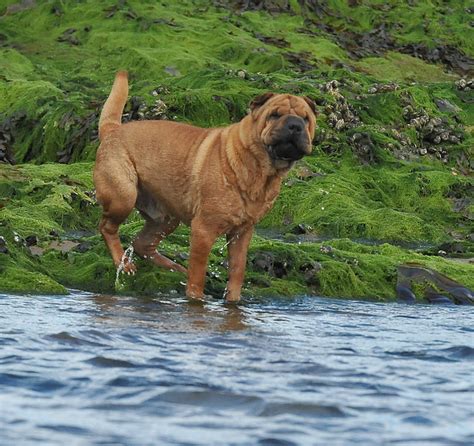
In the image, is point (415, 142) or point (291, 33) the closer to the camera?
point (415, 142)

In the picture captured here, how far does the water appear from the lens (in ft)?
18.7

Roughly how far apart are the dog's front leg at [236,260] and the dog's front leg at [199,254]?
0.92ft

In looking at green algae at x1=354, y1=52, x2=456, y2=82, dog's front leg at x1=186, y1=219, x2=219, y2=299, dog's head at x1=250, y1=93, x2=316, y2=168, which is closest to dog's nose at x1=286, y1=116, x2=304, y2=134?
dog's head at x1=250, y1=93, x2=316, y2=168

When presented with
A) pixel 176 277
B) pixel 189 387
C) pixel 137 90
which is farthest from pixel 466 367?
pixel 137 90

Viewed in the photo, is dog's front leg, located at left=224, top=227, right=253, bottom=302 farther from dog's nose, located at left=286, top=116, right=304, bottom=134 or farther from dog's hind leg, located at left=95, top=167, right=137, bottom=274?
dog's nose, located at left=286, top=116, right=304, bottom=134

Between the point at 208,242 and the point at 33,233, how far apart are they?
314cm

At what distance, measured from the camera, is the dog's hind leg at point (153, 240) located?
1138 centimetres

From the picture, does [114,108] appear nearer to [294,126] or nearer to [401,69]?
[294,126]

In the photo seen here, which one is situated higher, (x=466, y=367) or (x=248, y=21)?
(x=248, y=21)

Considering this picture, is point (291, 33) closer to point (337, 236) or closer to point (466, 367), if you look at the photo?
point (337, 236)

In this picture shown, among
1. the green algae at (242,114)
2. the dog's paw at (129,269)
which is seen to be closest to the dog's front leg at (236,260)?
the green algae at (242,114)

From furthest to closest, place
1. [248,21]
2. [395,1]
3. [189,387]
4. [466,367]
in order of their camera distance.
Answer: [395,1]
[248,21]
[466,367]
[189,387]

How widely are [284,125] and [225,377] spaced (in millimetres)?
3568

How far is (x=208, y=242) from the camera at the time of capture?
34.1 ft
